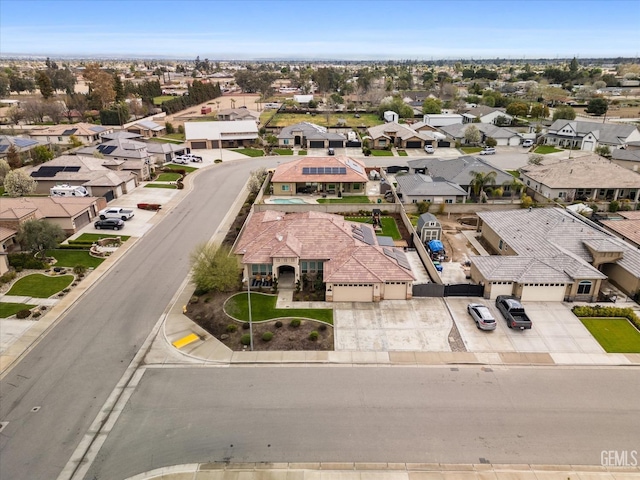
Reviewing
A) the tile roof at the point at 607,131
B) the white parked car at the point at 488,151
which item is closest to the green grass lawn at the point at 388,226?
the white parked car at the point at 488,151

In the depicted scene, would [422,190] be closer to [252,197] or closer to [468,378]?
[252,197]

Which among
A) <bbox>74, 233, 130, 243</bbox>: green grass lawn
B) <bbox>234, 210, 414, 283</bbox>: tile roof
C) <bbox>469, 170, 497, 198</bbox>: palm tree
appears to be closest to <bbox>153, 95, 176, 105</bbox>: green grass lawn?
<bbox>74, 233, 130, 243</bbox>: green grass lawn

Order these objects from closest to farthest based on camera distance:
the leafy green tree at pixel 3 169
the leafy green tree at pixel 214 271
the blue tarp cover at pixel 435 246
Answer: the leafy green tree at pixel 214 271, the blue tarp cover at pixel 435 246, the leafy green tree at pixel 3 169

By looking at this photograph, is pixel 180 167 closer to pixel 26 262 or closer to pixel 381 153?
pixel 381 153

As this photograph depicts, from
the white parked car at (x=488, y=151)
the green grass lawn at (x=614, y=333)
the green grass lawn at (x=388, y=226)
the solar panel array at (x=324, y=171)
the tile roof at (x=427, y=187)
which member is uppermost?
the solar panel array at (x=324, y=171)

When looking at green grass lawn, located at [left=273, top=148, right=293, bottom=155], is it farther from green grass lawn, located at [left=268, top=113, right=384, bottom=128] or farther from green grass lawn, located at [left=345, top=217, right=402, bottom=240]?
green grass lawn, located at [left=345, top=217, right=402, bottom=240]

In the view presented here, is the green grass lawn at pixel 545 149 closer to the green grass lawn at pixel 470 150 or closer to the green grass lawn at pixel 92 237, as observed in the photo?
the green grass lawn at pixel 470 150

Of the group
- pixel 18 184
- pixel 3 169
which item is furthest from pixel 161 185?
pixel 3 169
